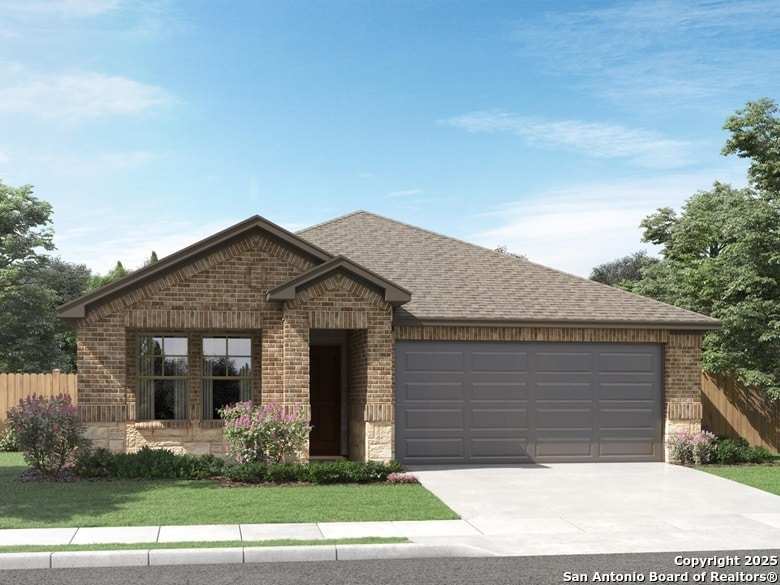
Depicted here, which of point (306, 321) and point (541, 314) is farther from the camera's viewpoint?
point (541, 314)

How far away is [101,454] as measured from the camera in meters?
17.1

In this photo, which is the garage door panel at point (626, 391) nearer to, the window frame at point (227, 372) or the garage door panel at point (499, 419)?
the garage door panel at point (499, 419)

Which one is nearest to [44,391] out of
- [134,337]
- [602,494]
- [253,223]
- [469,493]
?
[134,337]

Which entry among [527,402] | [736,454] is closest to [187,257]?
[527,402]

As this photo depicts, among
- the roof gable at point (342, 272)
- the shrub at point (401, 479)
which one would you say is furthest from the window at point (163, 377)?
the shrub at point (401, 479)

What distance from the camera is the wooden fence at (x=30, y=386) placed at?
24828mm

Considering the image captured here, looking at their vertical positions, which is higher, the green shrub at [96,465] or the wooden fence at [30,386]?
the wooden fence at [30,386]

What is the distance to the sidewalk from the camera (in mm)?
10195

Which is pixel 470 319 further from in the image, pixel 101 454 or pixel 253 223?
pixel 101 454

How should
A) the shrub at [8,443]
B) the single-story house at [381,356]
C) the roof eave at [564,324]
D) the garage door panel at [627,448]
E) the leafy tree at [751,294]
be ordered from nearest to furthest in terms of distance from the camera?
the single-story house at [381,356] < the roof eave at [564,324] < the garage door panel at [627,448] < the leafy tree at [751,294] < the shrub at [8,443]

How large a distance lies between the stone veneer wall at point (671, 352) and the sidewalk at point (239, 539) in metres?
8.25

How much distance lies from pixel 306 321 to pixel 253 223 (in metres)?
2.33

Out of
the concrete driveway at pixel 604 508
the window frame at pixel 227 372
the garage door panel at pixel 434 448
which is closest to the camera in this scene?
the concrete driveway at pixel 604 508

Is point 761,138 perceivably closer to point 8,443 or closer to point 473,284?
point 473,284
